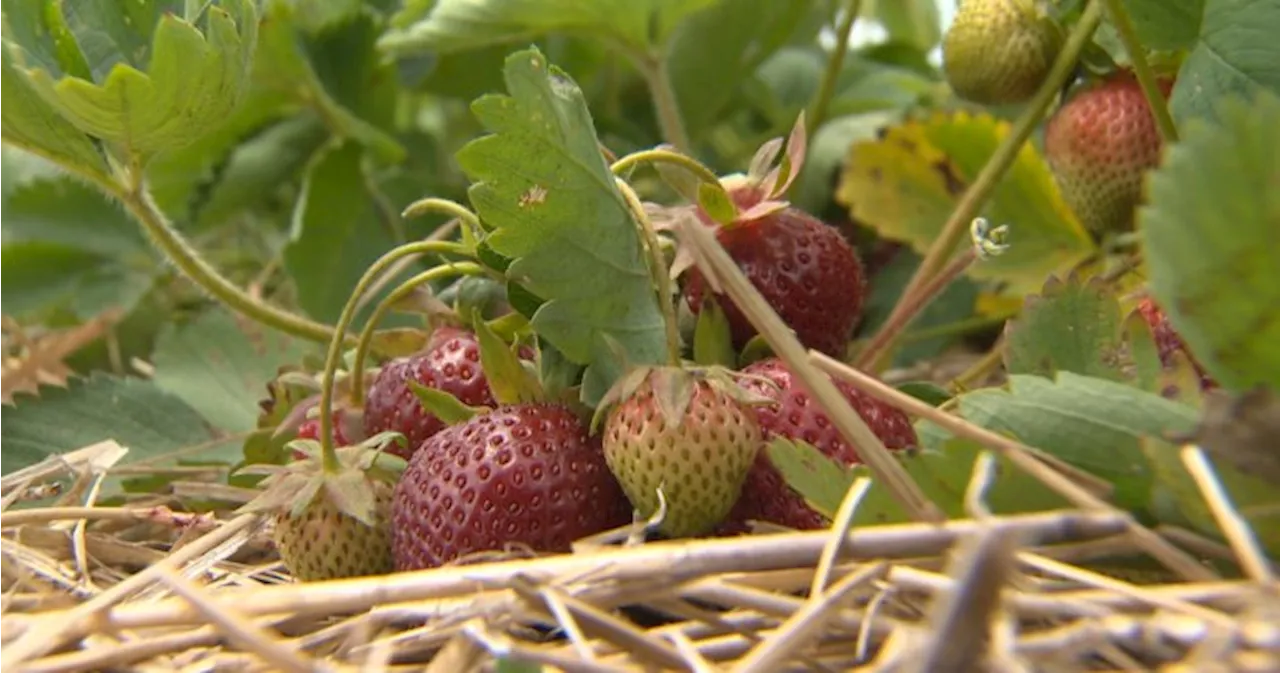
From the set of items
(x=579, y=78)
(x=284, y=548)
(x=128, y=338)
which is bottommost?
(x=128, y=338)

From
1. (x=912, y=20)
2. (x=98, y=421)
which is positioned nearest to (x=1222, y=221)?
(x=98, y=421)

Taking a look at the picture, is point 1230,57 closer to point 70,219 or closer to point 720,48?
point 720,48

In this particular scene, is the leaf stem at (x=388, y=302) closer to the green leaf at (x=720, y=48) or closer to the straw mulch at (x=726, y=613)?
the straw mulch at (x=726, y=613)

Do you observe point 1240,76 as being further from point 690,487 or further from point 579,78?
point 579,78

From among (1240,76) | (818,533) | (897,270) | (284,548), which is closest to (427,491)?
(284,548)

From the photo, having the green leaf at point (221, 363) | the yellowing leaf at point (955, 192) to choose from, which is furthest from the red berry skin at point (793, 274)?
the green leaf at point (221, 363)

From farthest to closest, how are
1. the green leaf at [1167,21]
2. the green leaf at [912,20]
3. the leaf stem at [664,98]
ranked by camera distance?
1. the green leaf at [912,20]
2. the leaf stem at [664,98]
3. the green leaf at [1167,21]

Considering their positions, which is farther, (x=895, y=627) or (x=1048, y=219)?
(x=1048, y=219)
